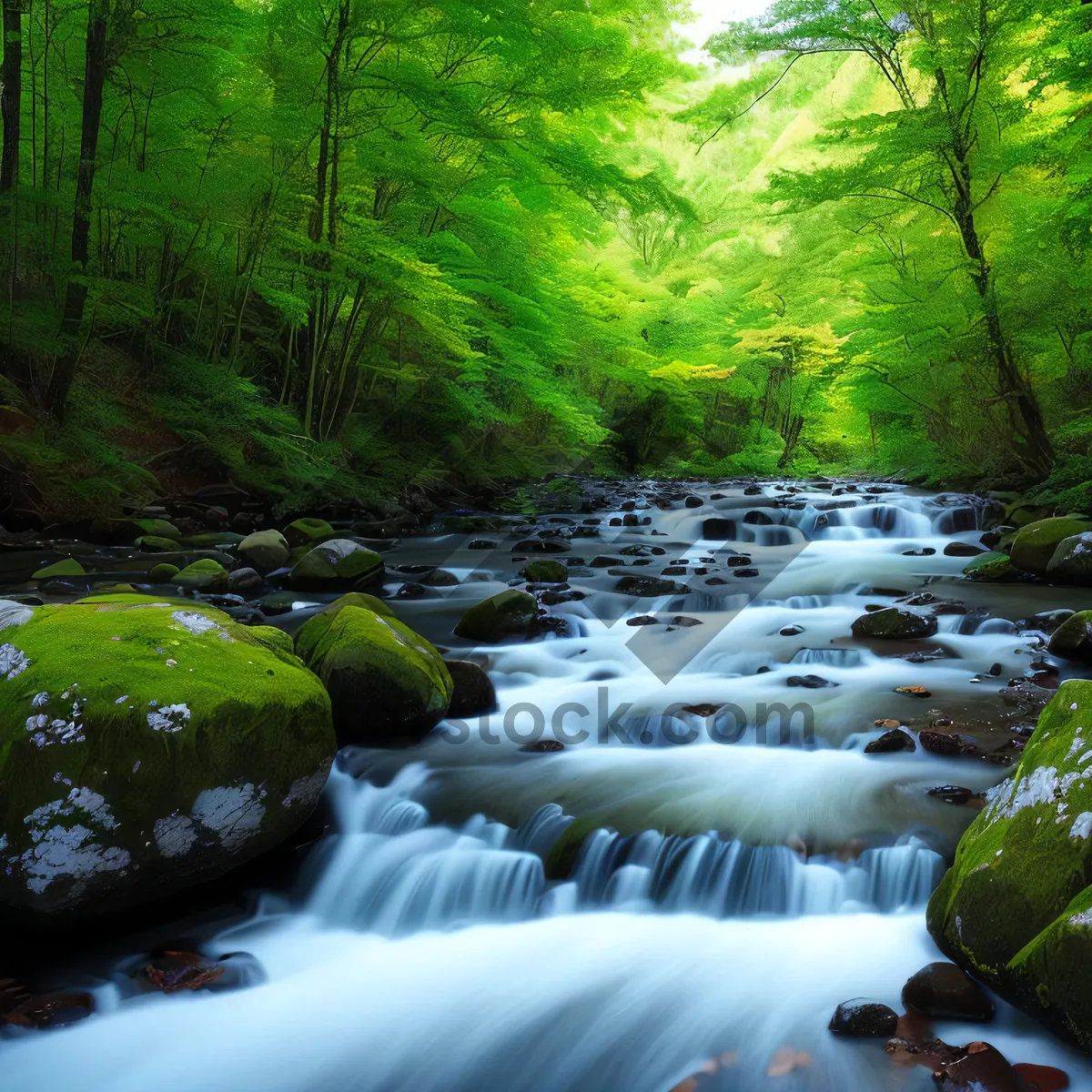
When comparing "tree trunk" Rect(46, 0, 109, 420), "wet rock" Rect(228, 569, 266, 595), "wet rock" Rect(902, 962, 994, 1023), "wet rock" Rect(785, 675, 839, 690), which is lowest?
"wet rock" Rect(902, 962, 994, 1023)

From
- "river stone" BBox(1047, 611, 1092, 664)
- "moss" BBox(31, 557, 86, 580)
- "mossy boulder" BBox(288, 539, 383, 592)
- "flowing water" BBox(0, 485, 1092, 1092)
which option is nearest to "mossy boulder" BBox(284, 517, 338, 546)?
"mossy boulder" BBox(288, 539, 383, 592)

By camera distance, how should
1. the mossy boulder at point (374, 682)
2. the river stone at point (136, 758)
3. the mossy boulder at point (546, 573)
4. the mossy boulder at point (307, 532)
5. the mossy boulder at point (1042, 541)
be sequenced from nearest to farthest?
the river stone at point (136, 758) < the mossy boulder at point (374, 682) < the mossy boulder at point (1042, 541) < the mossy boulder at point (546, 573) < the mossy boulder at point (307, 532)

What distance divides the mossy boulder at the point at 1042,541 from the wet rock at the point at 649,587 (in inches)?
143

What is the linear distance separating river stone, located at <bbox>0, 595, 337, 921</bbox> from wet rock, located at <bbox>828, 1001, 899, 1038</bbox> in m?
2.29

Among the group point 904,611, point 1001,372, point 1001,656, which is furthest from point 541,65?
point 1001,656

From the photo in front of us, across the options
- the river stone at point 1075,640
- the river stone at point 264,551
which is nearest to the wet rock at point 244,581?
the river stone at point 264,551

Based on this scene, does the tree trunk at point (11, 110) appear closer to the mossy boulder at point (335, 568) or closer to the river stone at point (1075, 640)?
the mossy boulder at point (335, 568)

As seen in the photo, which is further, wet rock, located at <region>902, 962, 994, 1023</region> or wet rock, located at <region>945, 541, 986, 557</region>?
wet rock, located at <region>945, 541, 986, 557</region>

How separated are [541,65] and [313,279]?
400cm

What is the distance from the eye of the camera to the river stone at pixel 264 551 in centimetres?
890

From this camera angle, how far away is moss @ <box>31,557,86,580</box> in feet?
24.5

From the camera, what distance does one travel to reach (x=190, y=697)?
3.23 m

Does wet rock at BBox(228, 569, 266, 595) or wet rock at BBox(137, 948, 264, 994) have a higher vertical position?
wet rock at BBox(228, 569, 266, 595)

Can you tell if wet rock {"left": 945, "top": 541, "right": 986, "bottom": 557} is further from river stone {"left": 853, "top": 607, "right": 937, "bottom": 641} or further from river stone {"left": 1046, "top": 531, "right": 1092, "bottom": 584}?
river stone {"left": 853, "top": 607, "right": 937, "bottom": 641}
